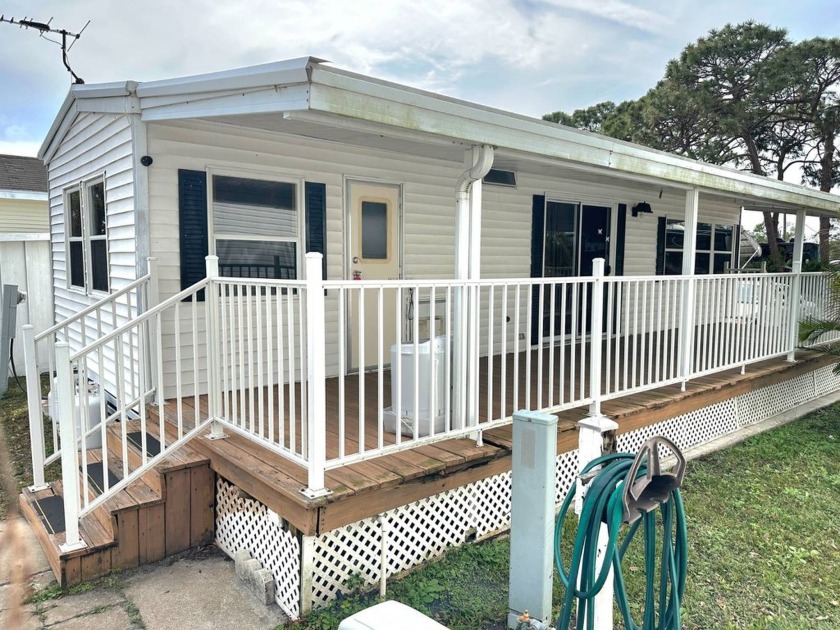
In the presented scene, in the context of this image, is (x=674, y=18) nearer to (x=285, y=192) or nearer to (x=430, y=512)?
(x=285, y=192)

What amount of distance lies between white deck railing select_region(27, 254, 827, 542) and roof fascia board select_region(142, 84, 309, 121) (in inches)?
30.0

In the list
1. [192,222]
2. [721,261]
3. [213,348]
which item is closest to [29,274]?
[192,222]

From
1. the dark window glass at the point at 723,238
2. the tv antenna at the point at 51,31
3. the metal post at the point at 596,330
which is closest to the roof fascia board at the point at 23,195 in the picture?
the tv antenna at the point at 51,31

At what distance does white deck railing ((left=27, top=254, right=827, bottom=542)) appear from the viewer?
9.43ft

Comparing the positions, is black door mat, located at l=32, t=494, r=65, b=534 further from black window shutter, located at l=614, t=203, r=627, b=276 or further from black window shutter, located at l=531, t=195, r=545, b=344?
black window shutter, located at l=614, t=203, r=627, b=276

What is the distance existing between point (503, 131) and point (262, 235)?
2.17m

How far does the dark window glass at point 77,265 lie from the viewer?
586 centimetres

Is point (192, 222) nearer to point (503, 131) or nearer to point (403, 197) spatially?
point (403, 197)

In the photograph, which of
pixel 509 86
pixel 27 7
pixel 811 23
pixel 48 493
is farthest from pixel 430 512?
pixel 509 86

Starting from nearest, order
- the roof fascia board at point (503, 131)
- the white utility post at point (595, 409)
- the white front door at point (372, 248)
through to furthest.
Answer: the roof fascia board at point (503, 131) < the white utility post at point (595, 409) < the white front door at point (372, 248)

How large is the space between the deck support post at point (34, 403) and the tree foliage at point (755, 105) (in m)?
14.8

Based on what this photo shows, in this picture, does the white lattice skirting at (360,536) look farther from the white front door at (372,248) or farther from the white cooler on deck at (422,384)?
the white front door at (372,248)

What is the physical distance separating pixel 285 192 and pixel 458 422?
244cm

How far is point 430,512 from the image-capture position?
10.7 ft
